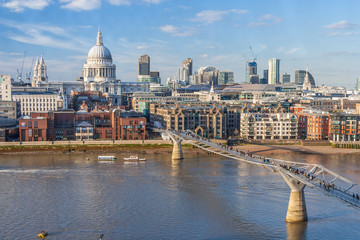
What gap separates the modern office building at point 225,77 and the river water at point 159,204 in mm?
154697

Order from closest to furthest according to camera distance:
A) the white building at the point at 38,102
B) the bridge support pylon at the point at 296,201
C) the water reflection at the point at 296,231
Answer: the water reflection at the point at 296,231 < the bridge support pylon at the point at 296,201 < the white building at the point at 38,102

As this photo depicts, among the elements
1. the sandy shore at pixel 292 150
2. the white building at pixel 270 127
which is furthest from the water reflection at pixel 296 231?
the white building at pixel 270 127

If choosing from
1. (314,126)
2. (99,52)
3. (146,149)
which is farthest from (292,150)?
(99,52)

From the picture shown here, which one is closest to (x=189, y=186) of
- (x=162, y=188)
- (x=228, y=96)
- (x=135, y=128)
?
(x=162, y=188)

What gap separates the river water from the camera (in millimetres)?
24625

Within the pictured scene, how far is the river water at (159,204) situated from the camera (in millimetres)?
24625

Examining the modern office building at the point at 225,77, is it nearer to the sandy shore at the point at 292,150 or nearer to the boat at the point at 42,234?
the sandy shore at the point at 292,150

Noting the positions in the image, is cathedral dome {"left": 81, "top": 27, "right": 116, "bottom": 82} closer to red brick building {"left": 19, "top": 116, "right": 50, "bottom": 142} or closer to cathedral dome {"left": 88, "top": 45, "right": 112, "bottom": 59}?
cathedral dome {"left": 88, "top": 45, "right": 112, "bottom": 59}

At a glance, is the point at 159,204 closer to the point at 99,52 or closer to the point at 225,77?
the point at 99,52

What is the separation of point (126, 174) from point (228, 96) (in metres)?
75.4

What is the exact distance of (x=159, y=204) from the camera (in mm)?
29547

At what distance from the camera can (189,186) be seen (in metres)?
34.1

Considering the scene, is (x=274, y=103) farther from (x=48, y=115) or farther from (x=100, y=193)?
(x=100, y=193)

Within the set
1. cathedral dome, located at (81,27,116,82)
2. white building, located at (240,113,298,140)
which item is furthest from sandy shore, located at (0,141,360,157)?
cathedral dome, located at (81,27,116,82)
